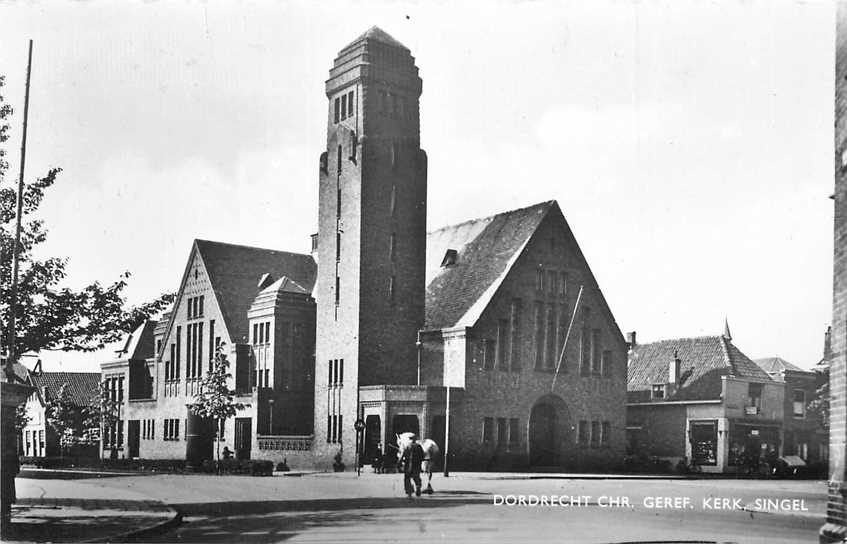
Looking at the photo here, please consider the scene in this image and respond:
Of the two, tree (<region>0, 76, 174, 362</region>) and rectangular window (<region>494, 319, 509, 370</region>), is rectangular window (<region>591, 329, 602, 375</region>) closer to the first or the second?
rectangular window (<region>494, 319, 509, 370</region>)

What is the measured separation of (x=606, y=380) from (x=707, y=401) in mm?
5445

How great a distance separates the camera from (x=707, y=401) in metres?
53.1

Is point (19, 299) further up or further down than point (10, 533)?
further up

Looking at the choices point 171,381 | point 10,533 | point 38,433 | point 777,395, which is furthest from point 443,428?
point 38,433

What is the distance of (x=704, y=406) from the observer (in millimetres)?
53281

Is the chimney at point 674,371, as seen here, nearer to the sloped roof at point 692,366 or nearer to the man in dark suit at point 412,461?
the sloped roof at point 692,366

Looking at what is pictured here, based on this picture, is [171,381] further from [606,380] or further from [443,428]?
[606,380]

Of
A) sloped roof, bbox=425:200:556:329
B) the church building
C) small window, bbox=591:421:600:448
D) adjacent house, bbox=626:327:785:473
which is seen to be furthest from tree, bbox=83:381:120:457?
adjacent house, bbox=626:327:785:473

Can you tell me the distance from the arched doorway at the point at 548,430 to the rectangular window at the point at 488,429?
2686 mm

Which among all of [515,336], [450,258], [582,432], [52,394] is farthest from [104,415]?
[582,432]

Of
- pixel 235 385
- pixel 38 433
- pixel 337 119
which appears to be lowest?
pixel 38 433

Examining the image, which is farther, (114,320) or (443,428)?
(443,428)

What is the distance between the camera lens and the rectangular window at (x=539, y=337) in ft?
165

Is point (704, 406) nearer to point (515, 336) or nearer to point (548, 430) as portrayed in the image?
point (548, 430)
